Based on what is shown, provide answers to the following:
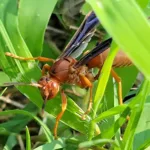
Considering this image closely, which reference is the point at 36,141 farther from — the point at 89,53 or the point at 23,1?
the point at 23,1

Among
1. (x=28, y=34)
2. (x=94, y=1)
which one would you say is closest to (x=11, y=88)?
(x=28, y=34)

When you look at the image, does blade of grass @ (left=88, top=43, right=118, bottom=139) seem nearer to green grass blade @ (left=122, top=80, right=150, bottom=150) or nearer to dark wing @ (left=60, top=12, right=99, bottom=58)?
green grass blade @ (left=122, top=80, right=150, bottom=150)

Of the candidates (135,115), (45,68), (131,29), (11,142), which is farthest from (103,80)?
(11,142)

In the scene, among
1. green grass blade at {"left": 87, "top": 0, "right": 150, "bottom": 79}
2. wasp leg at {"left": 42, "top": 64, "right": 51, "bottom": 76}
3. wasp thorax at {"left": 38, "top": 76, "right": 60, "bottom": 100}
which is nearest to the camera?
green grass blade at {"left": 87, "top": 0, "right": 150, "bottom": 79}

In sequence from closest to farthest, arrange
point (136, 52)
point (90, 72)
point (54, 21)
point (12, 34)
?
1. point (136, 52)
2. point (12, 34)
3. point (90, 72)
4. point (54, 21)

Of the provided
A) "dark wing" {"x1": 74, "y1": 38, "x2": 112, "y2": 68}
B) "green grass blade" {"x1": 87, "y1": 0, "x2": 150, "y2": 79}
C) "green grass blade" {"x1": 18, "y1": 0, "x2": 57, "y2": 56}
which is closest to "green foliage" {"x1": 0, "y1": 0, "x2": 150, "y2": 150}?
"green grass blade" {"x1": 18, "y1": 0, "x2": 57, "y2": 56}

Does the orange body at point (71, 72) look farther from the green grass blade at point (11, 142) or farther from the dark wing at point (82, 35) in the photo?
the green grass blade at point (11, 142)

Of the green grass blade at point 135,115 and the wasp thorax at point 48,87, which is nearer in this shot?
the green grass blade at point 135,115

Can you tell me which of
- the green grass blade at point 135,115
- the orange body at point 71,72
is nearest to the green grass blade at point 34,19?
the orange body at point 71,72
